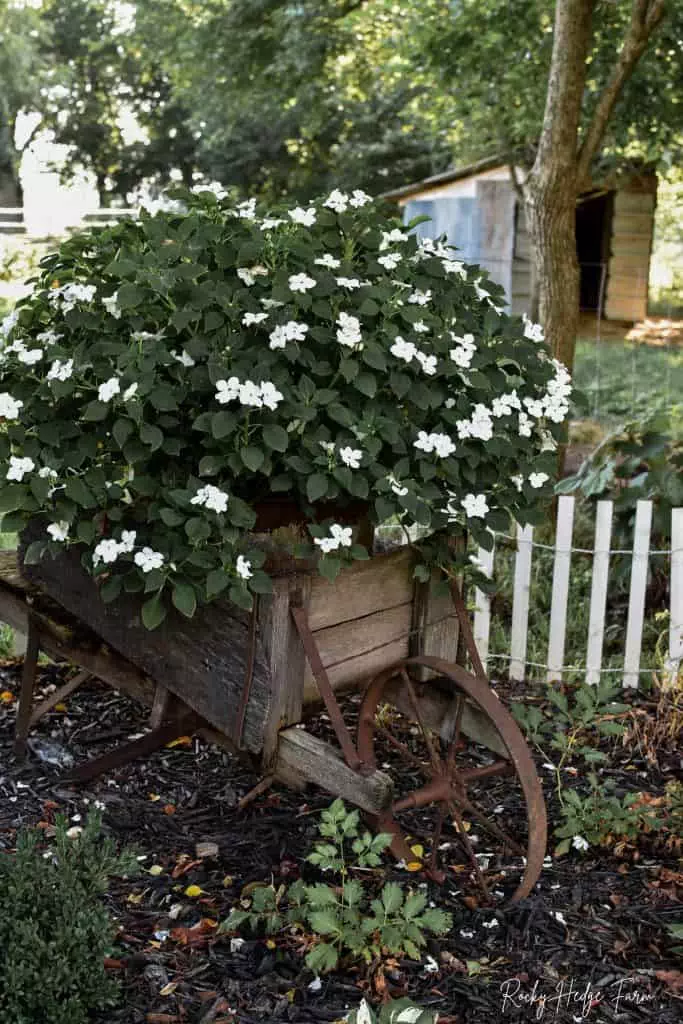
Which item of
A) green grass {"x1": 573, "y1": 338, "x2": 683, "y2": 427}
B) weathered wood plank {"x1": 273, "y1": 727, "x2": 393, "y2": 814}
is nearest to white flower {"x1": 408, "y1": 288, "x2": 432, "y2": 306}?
weathered wood plank {"x1": 273, "y1": 727, "x2": 393, "y2": 814}

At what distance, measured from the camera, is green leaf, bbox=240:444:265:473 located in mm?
2146

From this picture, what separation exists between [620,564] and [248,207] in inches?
87.0

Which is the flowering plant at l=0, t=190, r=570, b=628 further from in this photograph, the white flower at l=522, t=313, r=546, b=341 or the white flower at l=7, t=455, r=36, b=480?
the white flower at l=522, t=313, r=546, b=341

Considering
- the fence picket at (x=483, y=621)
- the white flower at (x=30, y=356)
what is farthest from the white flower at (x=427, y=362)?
the fence picket at (x=483, y=621)

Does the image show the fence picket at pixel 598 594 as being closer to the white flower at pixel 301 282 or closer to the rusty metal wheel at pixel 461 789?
the rusty metal wheel at pixel 461 789

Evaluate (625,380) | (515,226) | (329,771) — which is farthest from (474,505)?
(515,226)

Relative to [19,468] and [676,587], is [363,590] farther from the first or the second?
[676,587]

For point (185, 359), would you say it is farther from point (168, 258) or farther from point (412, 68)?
point (412, 68)

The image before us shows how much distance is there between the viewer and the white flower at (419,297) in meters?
A: 2.48

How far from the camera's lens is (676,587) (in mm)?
3934

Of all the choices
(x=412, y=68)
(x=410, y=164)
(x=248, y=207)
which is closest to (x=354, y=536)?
(x=248, y=207)

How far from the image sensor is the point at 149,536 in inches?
90.0

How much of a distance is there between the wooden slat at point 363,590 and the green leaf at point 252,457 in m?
0.35

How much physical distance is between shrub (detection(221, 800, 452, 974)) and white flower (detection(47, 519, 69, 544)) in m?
0.81
